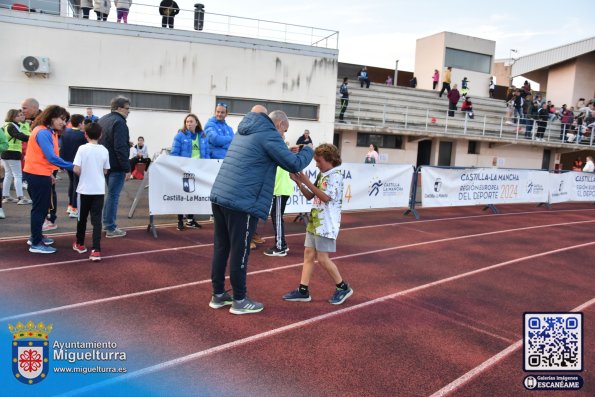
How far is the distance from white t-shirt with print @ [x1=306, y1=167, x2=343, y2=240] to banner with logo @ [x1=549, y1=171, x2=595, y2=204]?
1310 centimetres

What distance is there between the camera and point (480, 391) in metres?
3.57

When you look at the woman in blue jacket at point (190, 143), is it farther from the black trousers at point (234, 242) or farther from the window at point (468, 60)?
the window at point (468, 60)

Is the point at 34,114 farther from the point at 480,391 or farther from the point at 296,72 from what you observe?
the point at 296,72

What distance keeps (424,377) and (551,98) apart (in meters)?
36.2

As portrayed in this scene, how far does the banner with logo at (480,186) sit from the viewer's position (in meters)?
12.2

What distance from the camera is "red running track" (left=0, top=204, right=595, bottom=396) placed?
360 cm

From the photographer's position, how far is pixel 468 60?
31344mm

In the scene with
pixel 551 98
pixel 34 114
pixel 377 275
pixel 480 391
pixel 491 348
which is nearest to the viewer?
pixel 480 391

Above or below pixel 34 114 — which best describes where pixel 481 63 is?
above

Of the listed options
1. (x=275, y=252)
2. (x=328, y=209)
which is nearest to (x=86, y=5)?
(x=275, y=252)

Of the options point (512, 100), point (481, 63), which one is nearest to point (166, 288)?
point (512, 100)


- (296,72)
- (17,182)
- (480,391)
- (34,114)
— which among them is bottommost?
(480,391)

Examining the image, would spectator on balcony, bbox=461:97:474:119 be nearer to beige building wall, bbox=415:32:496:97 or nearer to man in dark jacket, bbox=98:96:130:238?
beige building wall, bbox=415:32:496:97

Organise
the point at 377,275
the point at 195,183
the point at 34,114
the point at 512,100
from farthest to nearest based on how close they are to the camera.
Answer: the point at 512,100 → the point at 195,183 → the point at 34,114 → the point at 377,275
